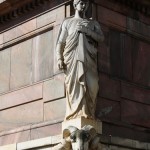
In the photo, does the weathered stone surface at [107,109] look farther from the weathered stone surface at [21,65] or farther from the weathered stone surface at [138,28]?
the weathered stone surface at [21,65]

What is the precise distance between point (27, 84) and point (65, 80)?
2457 millimetres

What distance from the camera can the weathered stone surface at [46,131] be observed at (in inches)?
533

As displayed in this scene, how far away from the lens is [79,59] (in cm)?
1270

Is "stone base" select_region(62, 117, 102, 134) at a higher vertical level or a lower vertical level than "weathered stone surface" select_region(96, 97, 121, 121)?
lower

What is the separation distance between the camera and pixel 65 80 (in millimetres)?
12953

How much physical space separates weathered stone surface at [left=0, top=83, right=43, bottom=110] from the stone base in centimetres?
204

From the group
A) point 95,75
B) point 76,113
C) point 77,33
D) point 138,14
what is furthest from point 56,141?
point 138,14

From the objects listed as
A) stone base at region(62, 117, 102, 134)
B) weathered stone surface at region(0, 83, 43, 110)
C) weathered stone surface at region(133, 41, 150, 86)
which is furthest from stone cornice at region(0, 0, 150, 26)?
stone base at region(62, 117, 102, 134)

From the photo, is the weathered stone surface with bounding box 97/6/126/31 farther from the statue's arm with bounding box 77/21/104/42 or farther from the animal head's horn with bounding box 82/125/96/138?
the animal head's horn with bounding box 82/125/96/138

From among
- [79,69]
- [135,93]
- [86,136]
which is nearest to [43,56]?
[79,69]

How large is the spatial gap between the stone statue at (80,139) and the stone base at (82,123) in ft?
0.99

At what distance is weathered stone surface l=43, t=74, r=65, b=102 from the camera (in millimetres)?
13742

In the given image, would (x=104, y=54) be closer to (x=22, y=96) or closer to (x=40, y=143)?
(x=22, y=96)

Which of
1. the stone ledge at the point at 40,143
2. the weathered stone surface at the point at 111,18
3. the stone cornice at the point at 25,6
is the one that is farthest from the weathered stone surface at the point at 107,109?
the stone cornice at the point at 25,6
